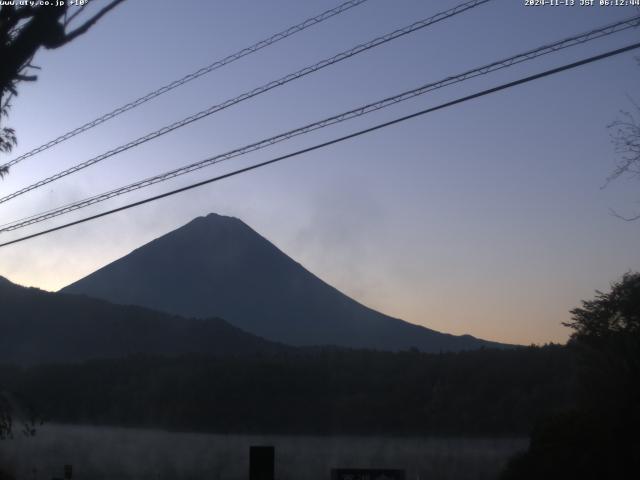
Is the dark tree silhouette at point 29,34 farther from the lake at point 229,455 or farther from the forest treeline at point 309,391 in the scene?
the forest treeline at point 309,391

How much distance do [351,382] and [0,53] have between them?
62055mm

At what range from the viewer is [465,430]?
53094 mm

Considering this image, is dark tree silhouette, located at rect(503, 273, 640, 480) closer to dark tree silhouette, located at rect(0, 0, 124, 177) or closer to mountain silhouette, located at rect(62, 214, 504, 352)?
dark tree silhouette, located at rect(0, 0, 124, 177)

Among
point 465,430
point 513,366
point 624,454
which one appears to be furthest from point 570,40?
point 513,366

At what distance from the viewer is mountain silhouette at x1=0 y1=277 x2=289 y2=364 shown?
302 feet

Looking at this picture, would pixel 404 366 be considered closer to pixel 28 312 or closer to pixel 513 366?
pixel 513 366

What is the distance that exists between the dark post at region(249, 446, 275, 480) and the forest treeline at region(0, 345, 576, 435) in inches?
1525

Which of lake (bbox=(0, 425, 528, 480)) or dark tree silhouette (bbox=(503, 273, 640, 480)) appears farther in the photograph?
lake (bbox=(0, 425, 528, 480))

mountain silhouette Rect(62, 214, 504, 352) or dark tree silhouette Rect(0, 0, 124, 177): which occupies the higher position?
mountain silhouette Rect(62, 214, 504, 352)

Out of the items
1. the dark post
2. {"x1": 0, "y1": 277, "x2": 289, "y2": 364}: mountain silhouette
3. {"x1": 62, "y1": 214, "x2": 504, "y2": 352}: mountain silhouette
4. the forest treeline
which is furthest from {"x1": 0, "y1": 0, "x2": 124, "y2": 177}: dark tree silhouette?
{"x1": 62, "y1": 214, "x2": 504, "y2": 352}: mountain silhouette

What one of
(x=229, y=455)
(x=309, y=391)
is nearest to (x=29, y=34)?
(x=229, y=455)

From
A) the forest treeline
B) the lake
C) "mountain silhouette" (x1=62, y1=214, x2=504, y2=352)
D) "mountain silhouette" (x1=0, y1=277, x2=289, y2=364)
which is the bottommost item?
the lake

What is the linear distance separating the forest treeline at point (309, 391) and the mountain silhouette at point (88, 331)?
47.5 ft

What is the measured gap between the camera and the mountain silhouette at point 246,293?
159 m
